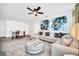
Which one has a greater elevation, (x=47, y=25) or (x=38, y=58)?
(x=47, y=25)

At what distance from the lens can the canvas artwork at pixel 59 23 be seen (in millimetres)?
2047

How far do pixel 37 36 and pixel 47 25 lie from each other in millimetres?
231

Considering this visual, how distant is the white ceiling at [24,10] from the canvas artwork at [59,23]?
0.32ft

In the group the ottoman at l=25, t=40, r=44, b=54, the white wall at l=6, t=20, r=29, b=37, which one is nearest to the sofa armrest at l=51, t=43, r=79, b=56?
the ottoman at l=25, t=40, r=44, b=54

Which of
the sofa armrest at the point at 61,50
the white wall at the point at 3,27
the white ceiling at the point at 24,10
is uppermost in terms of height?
the white ceiling at the point at 24,10

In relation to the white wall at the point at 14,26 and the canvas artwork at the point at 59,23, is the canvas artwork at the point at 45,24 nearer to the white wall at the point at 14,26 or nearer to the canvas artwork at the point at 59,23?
the canvas artwork at the point at 59,23

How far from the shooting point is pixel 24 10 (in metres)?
2.07

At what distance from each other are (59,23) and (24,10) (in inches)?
22.7

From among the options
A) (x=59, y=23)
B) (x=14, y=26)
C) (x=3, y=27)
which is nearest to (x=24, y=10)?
(x=14, y=26)

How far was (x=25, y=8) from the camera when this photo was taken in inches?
81.6

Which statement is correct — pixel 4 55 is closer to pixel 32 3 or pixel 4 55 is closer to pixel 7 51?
pixel 7 51

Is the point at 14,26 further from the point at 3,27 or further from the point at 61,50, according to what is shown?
the point at 61,50

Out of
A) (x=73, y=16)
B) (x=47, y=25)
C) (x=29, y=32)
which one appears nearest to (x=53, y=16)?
(x=47, y=25)

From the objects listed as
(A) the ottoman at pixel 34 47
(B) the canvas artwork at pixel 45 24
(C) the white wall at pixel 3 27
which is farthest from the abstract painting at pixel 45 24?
(C) the white wall at pixel 3 27
